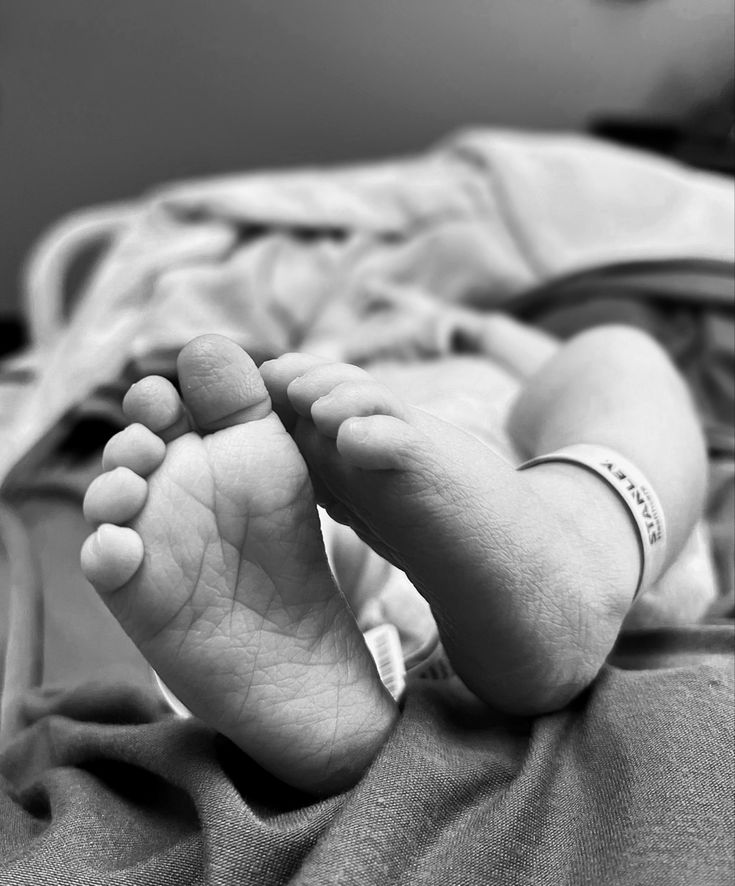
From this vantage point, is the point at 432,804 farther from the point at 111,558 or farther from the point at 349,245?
the point at 349,245

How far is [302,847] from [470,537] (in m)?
0.17

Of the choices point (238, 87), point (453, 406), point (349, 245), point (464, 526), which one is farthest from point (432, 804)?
point (238, 87)

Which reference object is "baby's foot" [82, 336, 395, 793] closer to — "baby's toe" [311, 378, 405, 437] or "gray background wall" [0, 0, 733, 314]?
"baby's toe" [311, 378, 405, 437]

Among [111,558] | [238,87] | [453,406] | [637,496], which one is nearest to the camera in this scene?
[111,558]

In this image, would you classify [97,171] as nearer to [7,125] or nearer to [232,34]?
[7,125]

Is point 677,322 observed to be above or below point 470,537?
below

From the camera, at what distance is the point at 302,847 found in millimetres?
395

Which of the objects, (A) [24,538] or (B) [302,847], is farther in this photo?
(A) [24,538]

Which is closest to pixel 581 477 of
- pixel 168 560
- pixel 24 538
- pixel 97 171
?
pixel 168 560

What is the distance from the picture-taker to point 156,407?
0.41 metres

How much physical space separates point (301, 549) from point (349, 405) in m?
0.08

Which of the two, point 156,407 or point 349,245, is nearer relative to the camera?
point 156,407

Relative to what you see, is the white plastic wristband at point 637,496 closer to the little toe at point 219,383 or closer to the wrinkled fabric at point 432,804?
the wrinkled fabric at point 432,804

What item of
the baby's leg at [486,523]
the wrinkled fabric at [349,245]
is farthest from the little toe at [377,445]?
the wrinkled fabric at [349,245]
